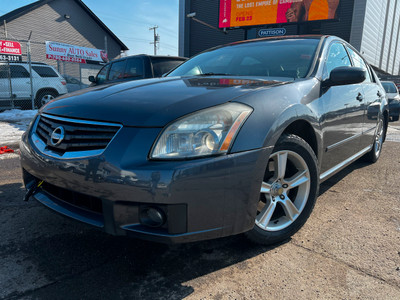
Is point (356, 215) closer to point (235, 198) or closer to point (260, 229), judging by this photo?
point (260, 229)

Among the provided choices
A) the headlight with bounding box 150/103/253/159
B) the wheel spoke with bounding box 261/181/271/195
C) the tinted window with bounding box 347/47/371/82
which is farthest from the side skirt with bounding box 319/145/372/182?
the headlight with bounding box 150/103/253/159

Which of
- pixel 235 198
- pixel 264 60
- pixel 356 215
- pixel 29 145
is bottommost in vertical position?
pixel 356 215

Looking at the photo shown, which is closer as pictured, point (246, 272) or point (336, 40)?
point (246, 272)

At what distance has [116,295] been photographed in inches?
62.6

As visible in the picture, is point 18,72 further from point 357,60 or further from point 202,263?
point 202,263

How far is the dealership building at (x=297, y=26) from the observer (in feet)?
54.0

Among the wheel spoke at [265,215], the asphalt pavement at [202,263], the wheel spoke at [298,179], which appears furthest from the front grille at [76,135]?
the wheel spoke at [298,179]

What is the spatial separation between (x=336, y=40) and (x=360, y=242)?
2.03 metres

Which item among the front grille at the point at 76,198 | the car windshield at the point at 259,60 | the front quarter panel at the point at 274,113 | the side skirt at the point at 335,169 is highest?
A: the car windshield at the point at 259,60

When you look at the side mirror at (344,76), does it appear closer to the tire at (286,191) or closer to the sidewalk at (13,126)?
the tire at (286,191)

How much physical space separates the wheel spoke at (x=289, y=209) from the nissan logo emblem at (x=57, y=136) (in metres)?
1.47

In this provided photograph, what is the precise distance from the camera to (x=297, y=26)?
17266mm

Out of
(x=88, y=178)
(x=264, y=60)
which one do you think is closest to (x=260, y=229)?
(x=88, y=178)

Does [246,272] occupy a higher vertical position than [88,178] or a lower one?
lower
